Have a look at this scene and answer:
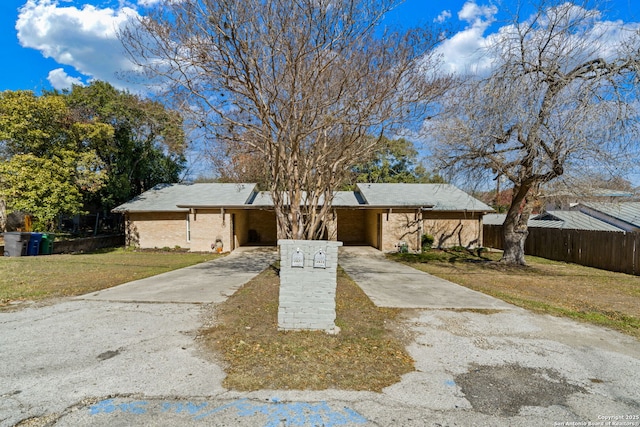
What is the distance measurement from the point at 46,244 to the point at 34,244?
17.5 inches

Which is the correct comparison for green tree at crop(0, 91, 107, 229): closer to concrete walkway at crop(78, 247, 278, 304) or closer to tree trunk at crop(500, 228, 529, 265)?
concrete walkway at crop(78, 247, 278, 304)

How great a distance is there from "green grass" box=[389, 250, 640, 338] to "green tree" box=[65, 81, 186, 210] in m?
12.6

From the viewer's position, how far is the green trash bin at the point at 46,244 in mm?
13844

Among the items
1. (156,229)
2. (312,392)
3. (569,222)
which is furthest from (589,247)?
(156,229)

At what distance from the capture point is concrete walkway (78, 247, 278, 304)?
6.80 m

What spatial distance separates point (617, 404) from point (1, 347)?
6741 mm

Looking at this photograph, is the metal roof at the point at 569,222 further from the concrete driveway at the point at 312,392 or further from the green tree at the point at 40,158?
the green tree at the point at 40,158

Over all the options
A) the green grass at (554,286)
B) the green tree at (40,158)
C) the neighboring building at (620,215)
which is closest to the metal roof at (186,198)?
the green tree at (40,158)

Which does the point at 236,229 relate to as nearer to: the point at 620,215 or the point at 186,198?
the point at 186,198

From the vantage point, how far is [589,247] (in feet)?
44.2

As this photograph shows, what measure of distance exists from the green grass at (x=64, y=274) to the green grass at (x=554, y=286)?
8.90 metres

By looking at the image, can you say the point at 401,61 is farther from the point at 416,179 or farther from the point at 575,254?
the point at 416,179

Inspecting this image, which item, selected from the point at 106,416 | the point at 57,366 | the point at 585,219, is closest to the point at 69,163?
the point at 57,366

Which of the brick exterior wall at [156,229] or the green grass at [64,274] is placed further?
the brick exterior wall at [156,229]
